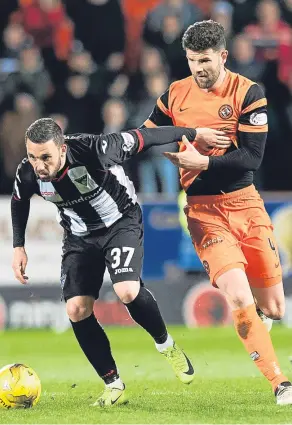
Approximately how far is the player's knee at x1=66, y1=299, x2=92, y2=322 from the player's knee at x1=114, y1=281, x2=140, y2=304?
29cm

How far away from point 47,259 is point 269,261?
6176mm

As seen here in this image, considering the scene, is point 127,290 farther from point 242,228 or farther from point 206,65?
point 206,65

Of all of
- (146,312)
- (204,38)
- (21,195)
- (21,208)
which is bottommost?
(146,312)

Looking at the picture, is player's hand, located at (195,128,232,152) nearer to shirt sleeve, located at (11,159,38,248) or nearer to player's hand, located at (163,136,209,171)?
player's hand, located at (163,136,209,171)

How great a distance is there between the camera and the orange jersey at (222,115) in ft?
25.9

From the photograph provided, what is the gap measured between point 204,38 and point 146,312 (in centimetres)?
210

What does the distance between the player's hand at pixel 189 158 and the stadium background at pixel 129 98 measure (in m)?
6.18

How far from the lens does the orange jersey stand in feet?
25.9

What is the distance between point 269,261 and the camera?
8.13m

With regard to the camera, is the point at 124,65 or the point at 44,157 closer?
the point at 44,157

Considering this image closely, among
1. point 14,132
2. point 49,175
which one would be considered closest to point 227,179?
point 49,175

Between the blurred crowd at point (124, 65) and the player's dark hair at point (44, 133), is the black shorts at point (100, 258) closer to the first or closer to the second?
the player's dark hair at point (44, 133)

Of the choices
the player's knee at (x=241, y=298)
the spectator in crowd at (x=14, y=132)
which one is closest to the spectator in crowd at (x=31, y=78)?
the spectator in crowd at (x=14, y=132)

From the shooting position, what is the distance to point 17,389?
25.5 ft
